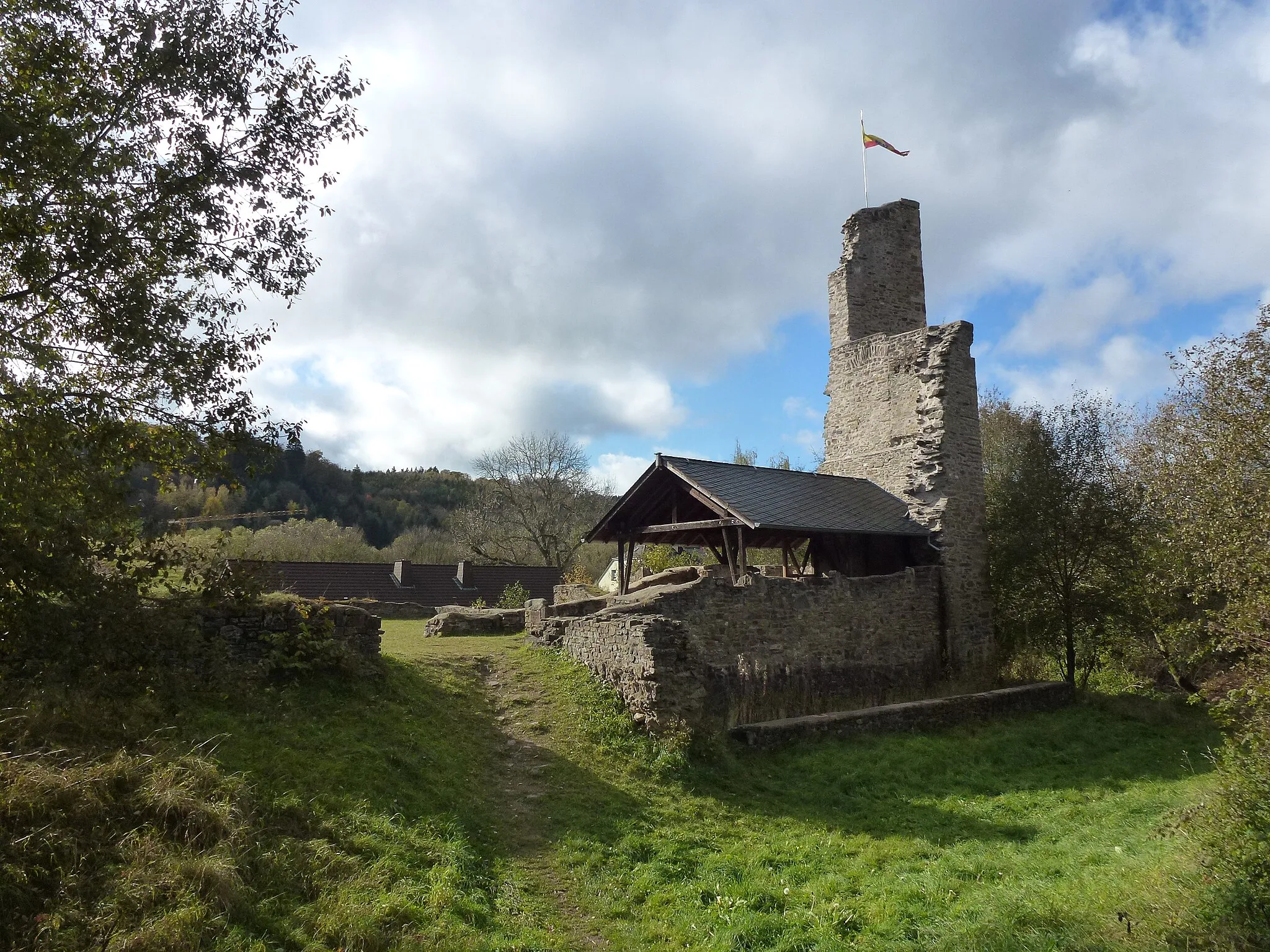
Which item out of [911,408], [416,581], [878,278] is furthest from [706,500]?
[416,581]

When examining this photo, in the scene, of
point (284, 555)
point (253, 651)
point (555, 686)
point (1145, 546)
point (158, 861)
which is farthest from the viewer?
point (284, 555)

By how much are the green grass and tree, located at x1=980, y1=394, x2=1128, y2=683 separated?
17.3 feet

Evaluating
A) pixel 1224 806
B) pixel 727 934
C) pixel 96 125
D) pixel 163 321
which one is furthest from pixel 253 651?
pixel 1224 806

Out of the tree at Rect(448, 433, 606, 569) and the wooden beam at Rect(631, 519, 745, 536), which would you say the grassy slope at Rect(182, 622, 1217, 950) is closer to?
the wooden beam at Rect(631, 519, 745, 536)

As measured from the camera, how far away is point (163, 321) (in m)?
7.19

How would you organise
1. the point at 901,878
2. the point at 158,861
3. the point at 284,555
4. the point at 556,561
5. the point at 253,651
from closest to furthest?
the point at 158,861 < the point at 901,878 < the point at 253,651 < the point at 284,555 < the point at 556,561

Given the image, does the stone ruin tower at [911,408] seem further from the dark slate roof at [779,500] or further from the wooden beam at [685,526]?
the wooden beam at [685,526]

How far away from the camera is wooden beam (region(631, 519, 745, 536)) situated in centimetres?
1451

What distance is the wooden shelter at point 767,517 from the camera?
1494cm

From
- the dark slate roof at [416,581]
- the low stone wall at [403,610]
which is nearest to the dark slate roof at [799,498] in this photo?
the low stone wall at [403,610]

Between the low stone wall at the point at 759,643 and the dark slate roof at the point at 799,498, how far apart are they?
3.38 ft

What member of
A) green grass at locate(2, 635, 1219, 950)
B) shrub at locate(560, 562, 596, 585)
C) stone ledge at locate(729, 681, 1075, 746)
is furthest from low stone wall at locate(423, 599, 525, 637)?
shrub at locate(560, 562, 596, 585)

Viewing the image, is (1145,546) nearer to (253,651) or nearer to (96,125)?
(253,651)

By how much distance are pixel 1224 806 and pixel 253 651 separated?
9.13 m
